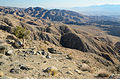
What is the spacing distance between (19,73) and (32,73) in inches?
44.7

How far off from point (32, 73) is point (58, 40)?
172ft

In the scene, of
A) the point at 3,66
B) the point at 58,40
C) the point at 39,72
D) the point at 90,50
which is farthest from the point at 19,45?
the point at 58,40

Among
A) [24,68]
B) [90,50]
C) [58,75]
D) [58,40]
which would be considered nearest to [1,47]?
[24,68]

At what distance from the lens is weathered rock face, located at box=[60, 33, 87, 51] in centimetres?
5547

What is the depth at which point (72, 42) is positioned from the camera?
194 feet

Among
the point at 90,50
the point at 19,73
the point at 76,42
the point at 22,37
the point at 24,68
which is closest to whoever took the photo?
the point at 19,73

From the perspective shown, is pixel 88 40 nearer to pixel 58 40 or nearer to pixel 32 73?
pixel 58 40

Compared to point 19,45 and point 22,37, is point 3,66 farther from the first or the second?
point 22,37

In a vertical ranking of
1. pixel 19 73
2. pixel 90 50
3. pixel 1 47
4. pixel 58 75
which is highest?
pixel 1 47

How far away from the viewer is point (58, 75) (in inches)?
470

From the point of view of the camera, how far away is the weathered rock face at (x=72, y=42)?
55.5 m

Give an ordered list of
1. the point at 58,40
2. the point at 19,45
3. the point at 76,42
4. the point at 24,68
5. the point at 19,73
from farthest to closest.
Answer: the point at 58,40 < the point at 76,42 < the point at 19,45 < the point at 24,68 < the point at 19,73

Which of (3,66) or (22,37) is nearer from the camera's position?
(3,66)

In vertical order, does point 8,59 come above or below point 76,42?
above
